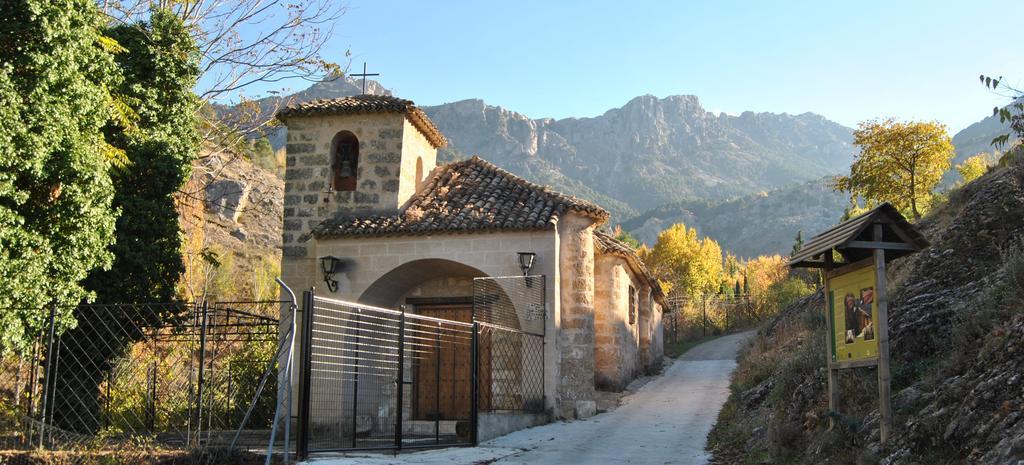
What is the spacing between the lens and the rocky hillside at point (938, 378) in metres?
5.89

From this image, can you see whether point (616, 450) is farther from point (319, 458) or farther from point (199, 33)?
point (199, 33)

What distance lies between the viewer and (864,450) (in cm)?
691

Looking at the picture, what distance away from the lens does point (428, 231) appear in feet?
50.3

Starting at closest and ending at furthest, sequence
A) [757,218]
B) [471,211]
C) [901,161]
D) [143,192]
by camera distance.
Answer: [143,192], [471,211], [901,161], [757,218]

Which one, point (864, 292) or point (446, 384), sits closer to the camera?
point (864, 292)

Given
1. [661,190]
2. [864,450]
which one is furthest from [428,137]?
[661,190]

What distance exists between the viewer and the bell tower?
16328mm

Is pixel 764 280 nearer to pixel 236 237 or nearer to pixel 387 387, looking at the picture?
pixel 236 237

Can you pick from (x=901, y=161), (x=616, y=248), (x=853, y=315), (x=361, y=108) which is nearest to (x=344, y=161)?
(x=361, y=108)

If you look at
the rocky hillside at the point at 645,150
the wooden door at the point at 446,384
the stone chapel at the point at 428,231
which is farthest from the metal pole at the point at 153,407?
the rocky hillside at the point at 645,150

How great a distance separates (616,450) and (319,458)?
164 inches

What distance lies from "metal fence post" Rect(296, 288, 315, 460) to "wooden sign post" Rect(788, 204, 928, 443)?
5.52 m

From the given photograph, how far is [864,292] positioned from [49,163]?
11.8 metres

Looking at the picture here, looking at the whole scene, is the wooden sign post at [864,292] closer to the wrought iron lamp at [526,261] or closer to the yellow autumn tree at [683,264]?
the wrought iron lamp at [526,261]
